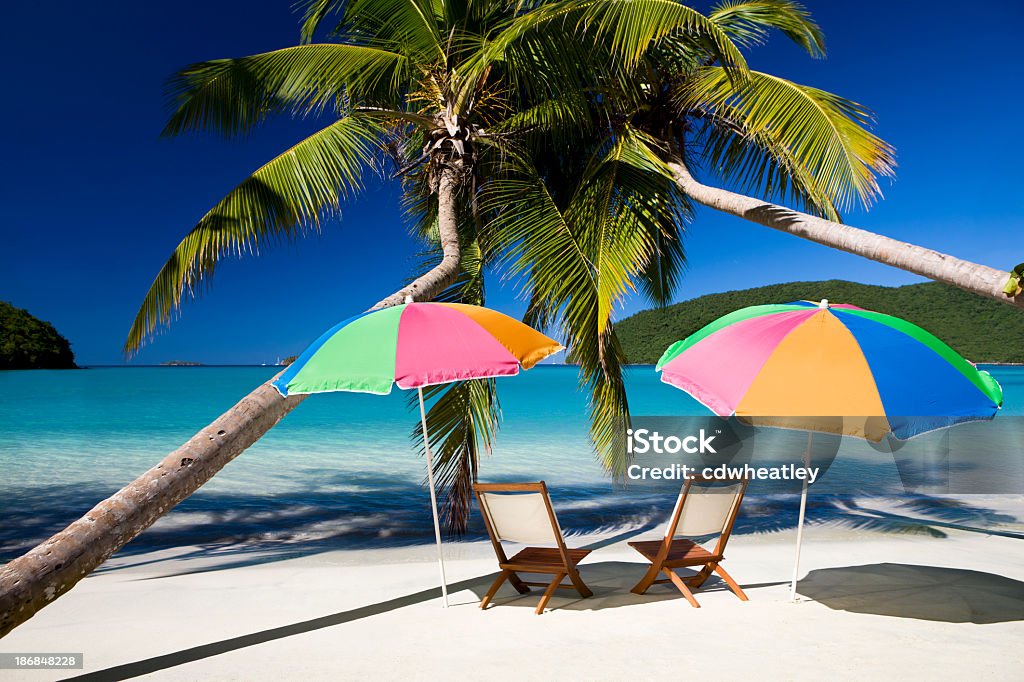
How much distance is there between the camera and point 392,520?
10.0m

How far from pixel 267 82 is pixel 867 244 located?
602cm

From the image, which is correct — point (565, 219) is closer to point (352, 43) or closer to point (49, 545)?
point (352, 43)

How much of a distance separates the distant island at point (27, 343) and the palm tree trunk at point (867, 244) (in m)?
57.7

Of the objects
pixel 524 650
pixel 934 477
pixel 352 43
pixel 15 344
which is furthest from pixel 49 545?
pixel 15 344

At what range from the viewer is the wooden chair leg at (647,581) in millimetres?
4594

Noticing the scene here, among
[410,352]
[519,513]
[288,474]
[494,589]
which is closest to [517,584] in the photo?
[494,589]

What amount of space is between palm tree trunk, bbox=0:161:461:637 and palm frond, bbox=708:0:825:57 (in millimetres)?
6333

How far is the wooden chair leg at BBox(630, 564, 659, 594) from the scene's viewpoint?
15.1 feet

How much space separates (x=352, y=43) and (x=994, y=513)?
969 centimetres

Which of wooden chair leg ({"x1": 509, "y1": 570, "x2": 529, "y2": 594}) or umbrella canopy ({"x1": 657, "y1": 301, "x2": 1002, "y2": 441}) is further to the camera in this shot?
wooden chair leg ({"x1": 509, "y1": 570, "x2": 529, "y2": 594})

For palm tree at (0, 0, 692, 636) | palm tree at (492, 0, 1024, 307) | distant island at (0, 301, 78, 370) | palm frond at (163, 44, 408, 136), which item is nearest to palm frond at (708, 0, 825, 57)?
palm tree at (492, 0, 1024, 307)

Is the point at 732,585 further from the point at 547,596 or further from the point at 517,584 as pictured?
the point at 517,584

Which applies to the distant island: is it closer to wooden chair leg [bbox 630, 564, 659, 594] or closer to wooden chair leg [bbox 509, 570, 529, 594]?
wooden chair leg [bbox 509, 570, 529, 594]

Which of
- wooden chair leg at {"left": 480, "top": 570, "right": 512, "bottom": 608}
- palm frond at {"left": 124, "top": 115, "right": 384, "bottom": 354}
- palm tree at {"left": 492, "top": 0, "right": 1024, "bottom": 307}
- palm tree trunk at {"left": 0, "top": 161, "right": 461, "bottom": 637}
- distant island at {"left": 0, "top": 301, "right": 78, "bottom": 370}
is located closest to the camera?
palm tree trunk at {"left": 0, "top": 161, "right": 461, "bottom": 637}
